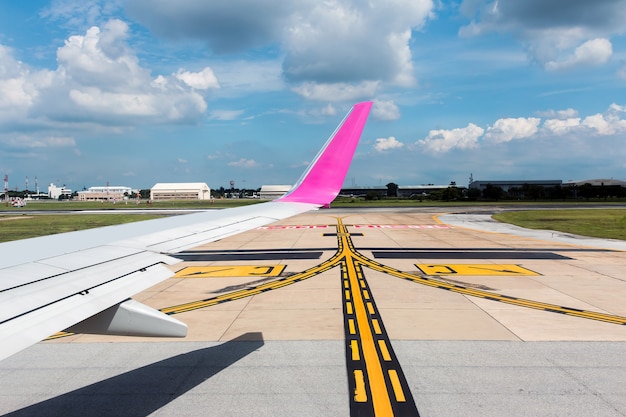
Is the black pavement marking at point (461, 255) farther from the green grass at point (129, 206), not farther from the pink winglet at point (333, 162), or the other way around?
the green grass at point (129, 206)

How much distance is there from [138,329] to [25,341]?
130 cm

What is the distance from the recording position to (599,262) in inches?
662

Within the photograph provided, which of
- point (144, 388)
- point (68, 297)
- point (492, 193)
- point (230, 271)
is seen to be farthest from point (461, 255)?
point (492, 193)

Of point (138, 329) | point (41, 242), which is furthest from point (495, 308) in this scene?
point (41, 242)

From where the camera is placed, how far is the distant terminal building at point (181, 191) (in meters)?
126

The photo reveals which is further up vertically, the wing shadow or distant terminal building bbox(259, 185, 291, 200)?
distant terminal building bbox(259, 185, 291, 200)

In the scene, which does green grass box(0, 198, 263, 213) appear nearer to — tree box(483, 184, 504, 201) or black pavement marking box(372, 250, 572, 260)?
black pavement marking box(372, 250, 572, 260)

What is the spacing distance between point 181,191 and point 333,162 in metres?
128

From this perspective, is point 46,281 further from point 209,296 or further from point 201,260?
point 201,260

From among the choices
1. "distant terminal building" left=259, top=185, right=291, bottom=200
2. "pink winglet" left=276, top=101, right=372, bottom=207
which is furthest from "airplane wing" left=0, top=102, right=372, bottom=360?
"distant terminal building" left=259, top=185, right=291, bottom=200

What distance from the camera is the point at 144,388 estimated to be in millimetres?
6449

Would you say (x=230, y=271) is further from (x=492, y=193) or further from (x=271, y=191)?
(x=492, y=193)

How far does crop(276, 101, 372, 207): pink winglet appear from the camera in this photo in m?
7.19

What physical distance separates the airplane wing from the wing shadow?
260 centimetres
